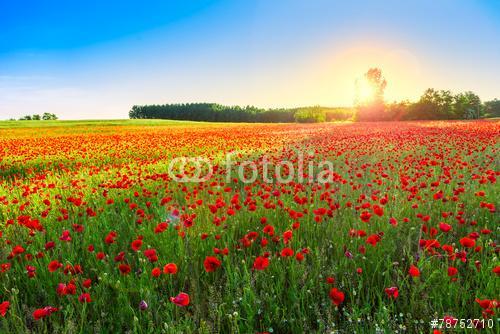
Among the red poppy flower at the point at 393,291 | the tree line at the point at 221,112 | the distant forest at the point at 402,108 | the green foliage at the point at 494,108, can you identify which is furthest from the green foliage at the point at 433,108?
the red poppy flower at the point at 393,291

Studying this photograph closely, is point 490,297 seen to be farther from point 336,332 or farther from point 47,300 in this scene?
point 47,300

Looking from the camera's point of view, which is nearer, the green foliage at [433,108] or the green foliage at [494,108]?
the green foliage at [433,108]

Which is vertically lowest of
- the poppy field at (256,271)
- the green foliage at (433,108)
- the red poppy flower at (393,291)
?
the poppy field at (256,271)

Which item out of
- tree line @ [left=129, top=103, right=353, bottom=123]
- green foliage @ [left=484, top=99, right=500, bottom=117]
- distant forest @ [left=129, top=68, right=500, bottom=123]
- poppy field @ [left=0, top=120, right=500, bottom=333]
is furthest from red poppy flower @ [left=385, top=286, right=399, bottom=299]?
green foliage @ [left=484, top=99, right=500, bottom=117]

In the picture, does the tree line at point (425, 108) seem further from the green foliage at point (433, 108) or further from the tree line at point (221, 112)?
the tree line at point (221, 112)

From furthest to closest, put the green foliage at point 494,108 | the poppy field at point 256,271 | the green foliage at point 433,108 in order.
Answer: the green foliage at point 494,108 → the green foliage at point 433,108 → the poppy field at point 256,271

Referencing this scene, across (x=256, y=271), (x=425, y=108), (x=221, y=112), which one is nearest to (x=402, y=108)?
(x=425, y=108)

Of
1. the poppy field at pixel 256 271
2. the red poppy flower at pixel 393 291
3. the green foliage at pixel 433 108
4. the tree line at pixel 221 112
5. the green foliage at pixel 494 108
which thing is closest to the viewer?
the red poppy flower at pixel 393 291

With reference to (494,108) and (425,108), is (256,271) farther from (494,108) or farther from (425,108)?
(494,108)

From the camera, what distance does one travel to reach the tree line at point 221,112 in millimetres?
111562

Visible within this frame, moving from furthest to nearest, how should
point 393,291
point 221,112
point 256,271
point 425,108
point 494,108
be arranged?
point 221,112 → point 494,108 → point 425,108 → point 256,271 → point 393,291

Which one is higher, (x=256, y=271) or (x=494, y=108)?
(x=494, y=108)

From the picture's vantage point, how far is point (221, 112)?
117m

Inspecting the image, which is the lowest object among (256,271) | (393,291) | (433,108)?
(256,271)
